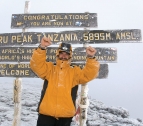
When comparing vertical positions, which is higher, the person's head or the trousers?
the person's head

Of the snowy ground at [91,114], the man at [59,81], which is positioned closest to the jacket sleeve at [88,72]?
the man at [59,81]

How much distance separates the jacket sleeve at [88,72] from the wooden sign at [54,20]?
2.45m

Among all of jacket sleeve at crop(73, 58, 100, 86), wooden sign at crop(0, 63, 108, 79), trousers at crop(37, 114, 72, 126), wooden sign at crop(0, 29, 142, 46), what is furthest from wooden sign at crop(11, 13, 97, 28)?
trousers at crop(37, 114, 72, 126)

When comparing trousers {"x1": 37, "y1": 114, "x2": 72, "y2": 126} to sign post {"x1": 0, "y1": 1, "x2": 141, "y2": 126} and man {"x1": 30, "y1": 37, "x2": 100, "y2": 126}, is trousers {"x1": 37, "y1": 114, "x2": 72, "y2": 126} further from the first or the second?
sign post {"x1": 0, "y1": 1, "x2": 141, "y2": 126}

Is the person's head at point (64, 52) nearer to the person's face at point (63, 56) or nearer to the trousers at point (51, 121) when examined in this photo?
the person's face at point (63, 56)

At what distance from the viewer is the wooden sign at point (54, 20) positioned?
4859 mm

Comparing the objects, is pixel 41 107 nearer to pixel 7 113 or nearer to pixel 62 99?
pixel 62 99

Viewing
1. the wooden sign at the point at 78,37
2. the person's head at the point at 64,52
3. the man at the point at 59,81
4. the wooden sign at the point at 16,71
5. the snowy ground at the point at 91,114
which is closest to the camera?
the man at the point at 59,81

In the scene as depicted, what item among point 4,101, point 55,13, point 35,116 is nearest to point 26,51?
point 55,13

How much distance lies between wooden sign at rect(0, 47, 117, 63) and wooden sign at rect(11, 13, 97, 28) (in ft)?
2.17

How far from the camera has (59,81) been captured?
2578mm

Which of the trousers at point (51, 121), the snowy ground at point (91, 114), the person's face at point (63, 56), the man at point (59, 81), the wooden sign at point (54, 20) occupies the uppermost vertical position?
the wooden sign at point (54, 20)

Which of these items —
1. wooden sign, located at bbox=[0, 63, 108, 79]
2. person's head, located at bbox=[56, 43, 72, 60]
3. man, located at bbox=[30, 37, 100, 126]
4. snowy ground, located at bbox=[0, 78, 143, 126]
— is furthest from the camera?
snowy ground, located at bbox=[0, 78, 143, 126]

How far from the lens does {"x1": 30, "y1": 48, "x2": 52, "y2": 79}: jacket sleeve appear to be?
251cm
